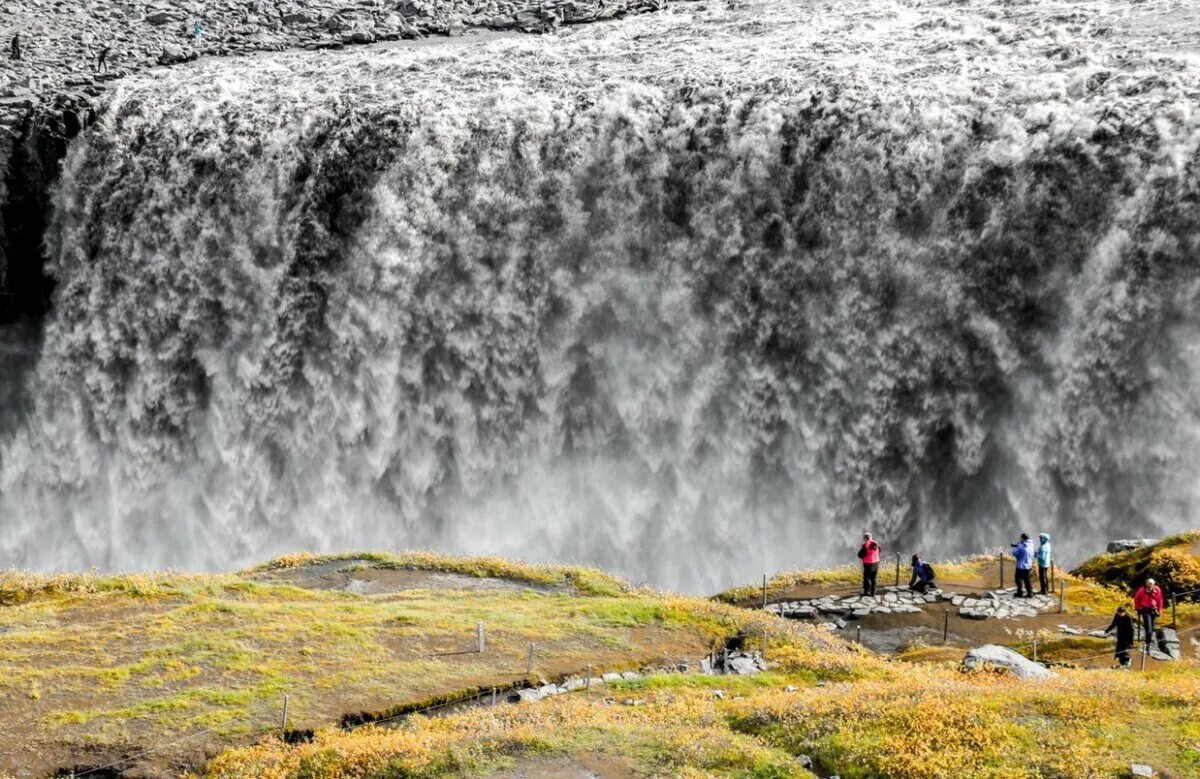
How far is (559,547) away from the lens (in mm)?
44938

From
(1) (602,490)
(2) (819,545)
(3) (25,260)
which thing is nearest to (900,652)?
(2) (819,545)

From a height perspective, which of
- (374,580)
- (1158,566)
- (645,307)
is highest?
(645,307)

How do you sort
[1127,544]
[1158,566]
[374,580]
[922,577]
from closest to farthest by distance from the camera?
[1158,566], [922,577], [1127,544], [374,580]

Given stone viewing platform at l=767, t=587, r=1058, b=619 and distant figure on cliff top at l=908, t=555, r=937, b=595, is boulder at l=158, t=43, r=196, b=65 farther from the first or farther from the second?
distant figure on cliff top at l=908, t=555, r=937, b=595

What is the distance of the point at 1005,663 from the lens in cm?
2580

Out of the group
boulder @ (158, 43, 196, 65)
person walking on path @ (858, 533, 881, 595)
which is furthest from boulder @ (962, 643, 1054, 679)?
boulder @ (158, 43, 196, 65)

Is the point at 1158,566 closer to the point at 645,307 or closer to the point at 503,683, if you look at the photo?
the point at 503,683

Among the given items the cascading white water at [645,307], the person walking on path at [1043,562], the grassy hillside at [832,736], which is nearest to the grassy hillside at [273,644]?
the grassy hillside at [832,736]

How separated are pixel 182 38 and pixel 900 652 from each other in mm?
51847

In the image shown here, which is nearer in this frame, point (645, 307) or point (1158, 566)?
point (1158, 566)

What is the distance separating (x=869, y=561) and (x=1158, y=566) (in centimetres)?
721

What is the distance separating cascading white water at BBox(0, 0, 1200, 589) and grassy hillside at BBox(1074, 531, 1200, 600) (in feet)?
12.1

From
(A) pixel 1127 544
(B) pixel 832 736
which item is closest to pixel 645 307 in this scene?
(A) pixel 1127 544

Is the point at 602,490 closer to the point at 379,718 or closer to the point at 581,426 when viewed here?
the point at 581,426
